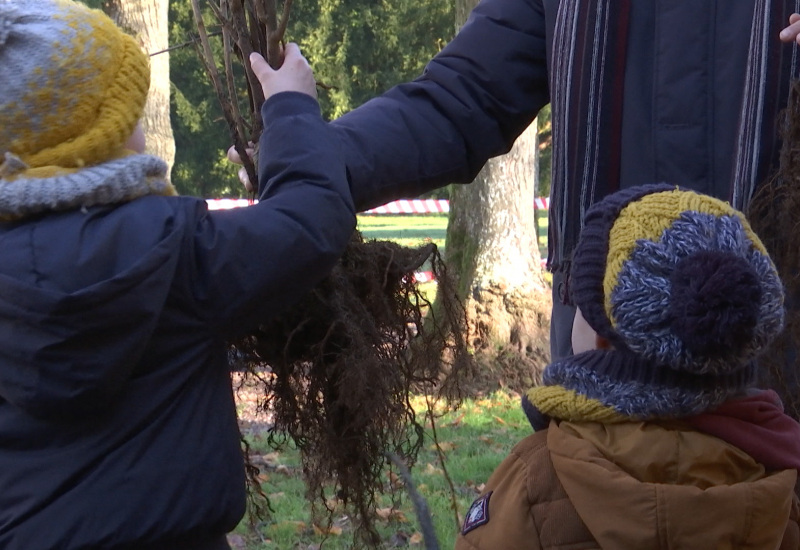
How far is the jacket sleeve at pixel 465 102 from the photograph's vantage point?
230cm

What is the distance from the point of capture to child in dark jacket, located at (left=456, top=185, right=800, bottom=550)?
1.59m

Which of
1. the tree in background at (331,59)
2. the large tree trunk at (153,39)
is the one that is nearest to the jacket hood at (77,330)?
the large tree trunk at (153,39)

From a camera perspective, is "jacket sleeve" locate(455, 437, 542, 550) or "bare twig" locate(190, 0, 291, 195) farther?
"bare twig" locate(190, 0, 291, 195)

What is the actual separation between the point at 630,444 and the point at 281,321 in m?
0.93

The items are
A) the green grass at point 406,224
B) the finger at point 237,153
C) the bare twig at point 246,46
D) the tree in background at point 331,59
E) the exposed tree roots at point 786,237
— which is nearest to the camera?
the exposed tree roots at point 786,237

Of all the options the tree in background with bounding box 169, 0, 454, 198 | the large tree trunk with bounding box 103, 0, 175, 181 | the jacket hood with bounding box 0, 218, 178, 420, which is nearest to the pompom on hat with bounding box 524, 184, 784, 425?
the jacket hood with bounding box 0, 218, 178, 420

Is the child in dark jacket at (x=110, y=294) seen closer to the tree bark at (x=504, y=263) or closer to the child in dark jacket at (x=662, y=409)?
the child in dark jacket at (x=662, y=409)

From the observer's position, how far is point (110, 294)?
1.73 meters

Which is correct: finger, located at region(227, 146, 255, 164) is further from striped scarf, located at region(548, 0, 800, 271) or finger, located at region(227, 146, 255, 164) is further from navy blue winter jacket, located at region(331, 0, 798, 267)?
striped scarf, located at region(548, 0, 800, 271)

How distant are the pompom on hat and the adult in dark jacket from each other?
0.95ft

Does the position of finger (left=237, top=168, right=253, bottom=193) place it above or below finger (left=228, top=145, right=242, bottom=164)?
below

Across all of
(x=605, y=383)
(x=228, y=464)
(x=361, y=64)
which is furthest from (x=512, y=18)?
(x=361, y=64)

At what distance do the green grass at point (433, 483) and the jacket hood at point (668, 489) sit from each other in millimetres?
2096

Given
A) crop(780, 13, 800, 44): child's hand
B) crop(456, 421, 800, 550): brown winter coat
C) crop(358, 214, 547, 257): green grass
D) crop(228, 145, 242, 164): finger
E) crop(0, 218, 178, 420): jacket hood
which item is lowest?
crop(358, 214, 547, 257): green grass
